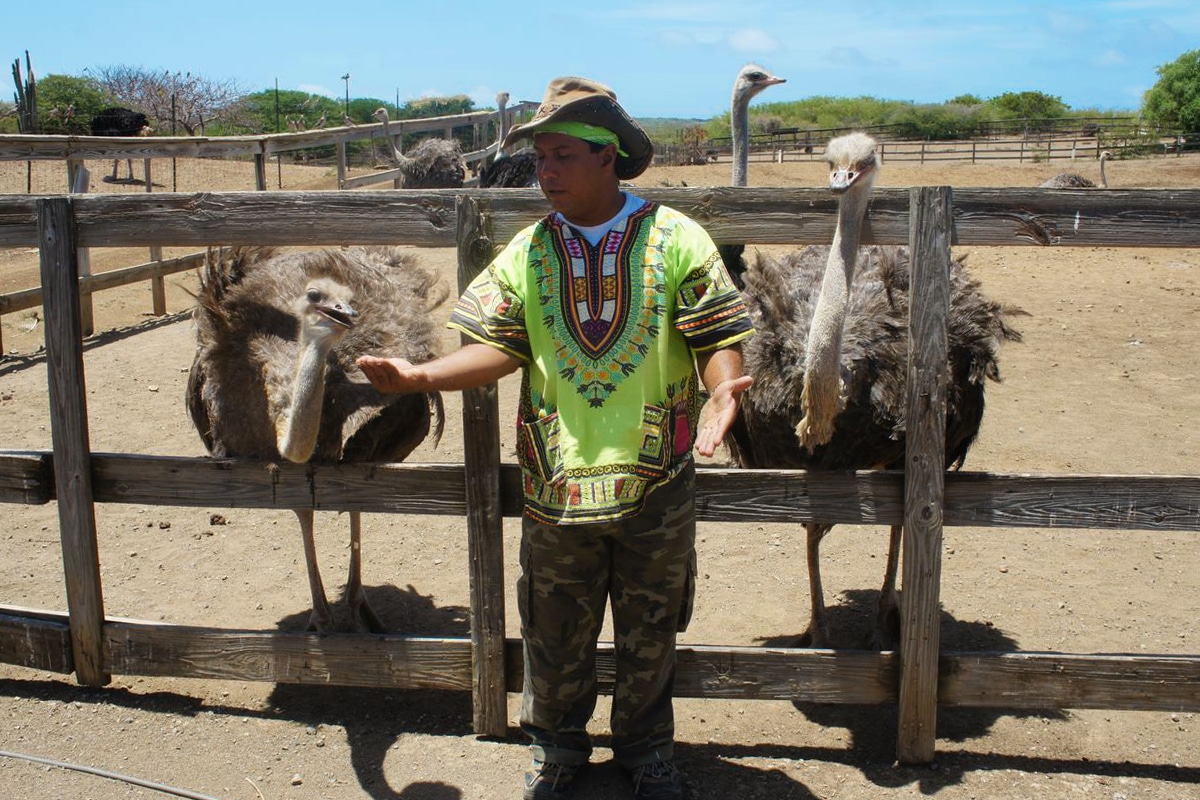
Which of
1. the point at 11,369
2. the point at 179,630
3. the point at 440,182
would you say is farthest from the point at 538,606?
the point at 440,182

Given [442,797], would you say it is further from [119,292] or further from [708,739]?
[119,292]

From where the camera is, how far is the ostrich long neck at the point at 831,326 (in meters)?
3.37

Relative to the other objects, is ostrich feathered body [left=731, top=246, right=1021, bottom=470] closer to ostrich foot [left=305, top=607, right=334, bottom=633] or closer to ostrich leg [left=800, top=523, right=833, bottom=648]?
ostrich leg [left=800, top=523, right=833, bottom=648]

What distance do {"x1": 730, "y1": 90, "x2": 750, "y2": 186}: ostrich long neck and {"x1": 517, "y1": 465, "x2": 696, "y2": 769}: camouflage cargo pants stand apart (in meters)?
4.27

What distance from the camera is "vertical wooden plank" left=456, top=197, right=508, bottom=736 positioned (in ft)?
11.0

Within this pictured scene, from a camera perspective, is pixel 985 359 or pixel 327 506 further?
pixel 985 359

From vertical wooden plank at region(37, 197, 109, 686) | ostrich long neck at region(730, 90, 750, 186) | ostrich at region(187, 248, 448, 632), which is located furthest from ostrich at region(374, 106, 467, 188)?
vertical wooden plank at region(37, 197, 109, 686)

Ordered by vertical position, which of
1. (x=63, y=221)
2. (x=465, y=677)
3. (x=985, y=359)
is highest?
(x=63, y=221)

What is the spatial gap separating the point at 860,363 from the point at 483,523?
4.91ft

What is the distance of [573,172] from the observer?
2773 millimetres

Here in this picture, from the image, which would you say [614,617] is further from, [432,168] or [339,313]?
[432,168]

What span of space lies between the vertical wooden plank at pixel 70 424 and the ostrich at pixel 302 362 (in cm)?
59

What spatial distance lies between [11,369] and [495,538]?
6.54 metres

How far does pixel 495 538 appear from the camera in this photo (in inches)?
137
